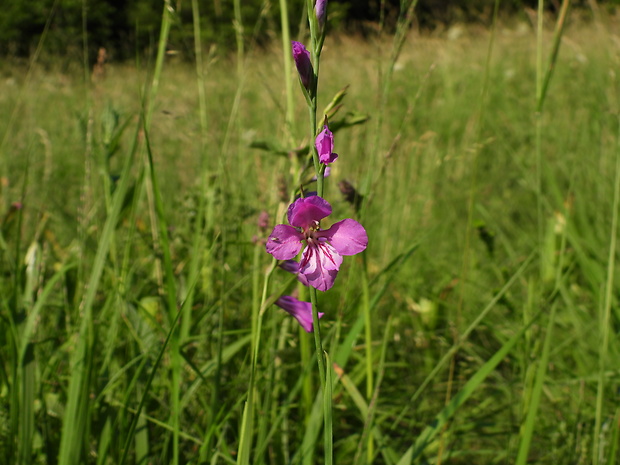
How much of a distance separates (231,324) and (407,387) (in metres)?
0.52

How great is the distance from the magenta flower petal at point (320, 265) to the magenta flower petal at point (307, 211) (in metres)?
0.03

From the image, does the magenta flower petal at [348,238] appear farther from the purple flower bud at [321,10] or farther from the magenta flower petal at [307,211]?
the purple flower bud at [321,10]

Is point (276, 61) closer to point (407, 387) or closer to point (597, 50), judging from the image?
point (597, 50)

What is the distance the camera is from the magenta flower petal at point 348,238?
0.60m

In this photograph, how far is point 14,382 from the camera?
92 centimetres

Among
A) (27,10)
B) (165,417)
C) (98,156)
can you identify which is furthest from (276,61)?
(27,10)

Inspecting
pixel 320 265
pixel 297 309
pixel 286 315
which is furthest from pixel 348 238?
pixel 286 315

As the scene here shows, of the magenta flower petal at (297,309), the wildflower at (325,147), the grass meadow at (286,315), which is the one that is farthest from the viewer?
the grass meadow at (286,315)

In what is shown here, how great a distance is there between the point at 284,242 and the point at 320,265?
5cm

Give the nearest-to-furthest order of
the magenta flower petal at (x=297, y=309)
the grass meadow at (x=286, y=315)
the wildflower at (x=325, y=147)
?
the wildflower at (x=325, y=147), the magenta flower petal at (x=297, y=309), the grass meadow at (x=286, y=315)

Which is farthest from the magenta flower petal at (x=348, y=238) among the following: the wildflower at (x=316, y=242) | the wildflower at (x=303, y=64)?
the wildflower at (x=303, y=64)

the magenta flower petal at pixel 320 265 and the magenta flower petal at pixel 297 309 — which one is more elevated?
the magenta flower petal at pixel 320 265

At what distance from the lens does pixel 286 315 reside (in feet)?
3.89

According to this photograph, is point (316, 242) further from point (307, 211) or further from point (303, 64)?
point (303, 64)
